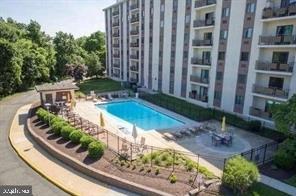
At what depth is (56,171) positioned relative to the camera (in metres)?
17.9

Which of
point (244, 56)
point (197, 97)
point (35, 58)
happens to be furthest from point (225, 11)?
point (35, 58)

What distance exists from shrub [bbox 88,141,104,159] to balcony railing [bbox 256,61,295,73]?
19.5 meters

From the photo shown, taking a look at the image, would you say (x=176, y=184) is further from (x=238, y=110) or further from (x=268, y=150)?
(x=238, y=110)

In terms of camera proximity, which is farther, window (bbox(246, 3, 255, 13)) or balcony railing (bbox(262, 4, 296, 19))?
window (bbox(246, 3, 255, 13))

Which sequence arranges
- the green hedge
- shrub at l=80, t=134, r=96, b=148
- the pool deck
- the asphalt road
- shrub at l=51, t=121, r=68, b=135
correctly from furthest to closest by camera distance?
the green hedge
shrub at l=51, t=121, r=68, b=135
shrub at l=80, t=134, r=96, b=148
the pool deck
the asphalt road

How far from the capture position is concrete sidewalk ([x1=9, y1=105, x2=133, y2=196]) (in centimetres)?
1566

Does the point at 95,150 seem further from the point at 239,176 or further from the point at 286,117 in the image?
the point at 286,117

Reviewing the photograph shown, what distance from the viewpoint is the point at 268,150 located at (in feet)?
69.8

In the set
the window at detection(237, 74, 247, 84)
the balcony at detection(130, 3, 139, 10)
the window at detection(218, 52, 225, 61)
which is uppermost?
the balcony at detection(130, 3, 139, 10)

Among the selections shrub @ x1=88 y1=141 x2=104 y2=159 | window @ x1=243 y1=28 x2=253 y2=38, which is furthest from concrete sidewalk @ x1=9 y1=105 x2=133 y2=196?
window @ x1=243 y1=28 x2=253 y2=38

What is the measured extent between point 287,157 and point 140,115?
1996cm

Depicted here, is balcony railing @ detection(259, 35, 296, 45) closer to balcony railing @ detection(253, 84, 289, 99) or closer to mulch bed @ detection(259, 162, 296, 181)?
balcony railing @ detection(253, 84, 289, 99)

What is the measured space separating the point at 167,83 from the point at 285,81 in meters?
20.4

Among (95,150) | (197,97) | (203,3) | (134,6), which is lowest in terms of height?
(95,150)
